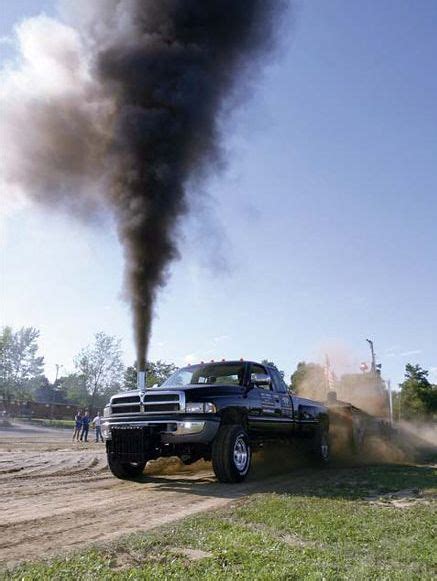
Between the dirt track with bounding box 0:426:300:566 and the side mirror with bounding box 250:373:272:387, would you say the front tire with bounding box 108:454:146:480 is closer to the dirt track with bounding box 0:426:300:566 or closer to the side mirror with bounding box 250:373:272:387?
the dirt track with bounding box 0:426:300:566

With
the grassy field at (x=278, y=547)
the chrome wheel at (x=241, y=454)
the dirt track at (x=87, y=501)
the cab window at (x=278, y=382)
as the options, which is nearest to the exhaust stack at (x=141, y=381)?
the dirt track at (x=87, y=501)

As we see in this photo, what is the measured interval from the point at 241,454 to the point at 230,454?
42 cm

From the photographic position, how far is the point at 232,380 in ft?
29.9

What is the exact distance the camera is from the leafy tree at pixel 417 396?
4119cm

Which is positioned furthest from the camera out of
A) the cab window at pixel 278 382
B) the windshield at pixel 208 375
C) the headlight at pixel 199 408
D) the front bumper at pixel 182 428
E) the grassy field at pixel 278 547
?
the cab window at pixel 278 382

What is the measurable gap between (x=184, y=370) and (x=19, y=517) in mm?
4935

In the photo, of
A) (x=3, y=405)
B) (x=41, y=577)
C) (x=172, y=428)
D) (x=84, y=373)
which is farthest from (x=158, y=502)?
(x=84, y=373)

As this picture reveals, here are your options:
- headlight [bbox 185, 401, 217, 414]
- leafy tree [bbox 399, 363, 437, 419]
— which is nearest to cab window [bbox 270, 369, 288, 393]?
headlight [bbox 185, 401, 217, 414]

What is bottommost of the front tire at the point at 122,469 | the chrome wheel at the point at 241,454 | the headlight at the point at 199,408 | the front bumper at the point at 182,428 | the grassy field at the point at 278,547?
the grassy field at the point at 278,547

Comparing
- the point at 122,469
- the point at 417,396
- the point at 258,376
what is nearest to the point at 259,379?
the point at 258,376

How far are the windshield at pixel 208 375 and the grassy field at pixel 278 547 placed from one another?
3154mm

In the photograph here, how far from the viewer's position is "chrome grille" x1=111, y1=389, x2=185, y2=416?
25.5ft

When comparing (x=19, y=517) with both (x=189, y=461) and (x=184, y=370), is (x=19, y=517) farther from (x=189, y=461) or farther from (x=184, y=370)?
(x=184, y=370)

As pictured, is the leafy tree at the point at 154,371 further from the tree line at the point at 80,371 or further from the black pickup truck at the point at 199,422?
the black pickup truck at the point at 199,422
